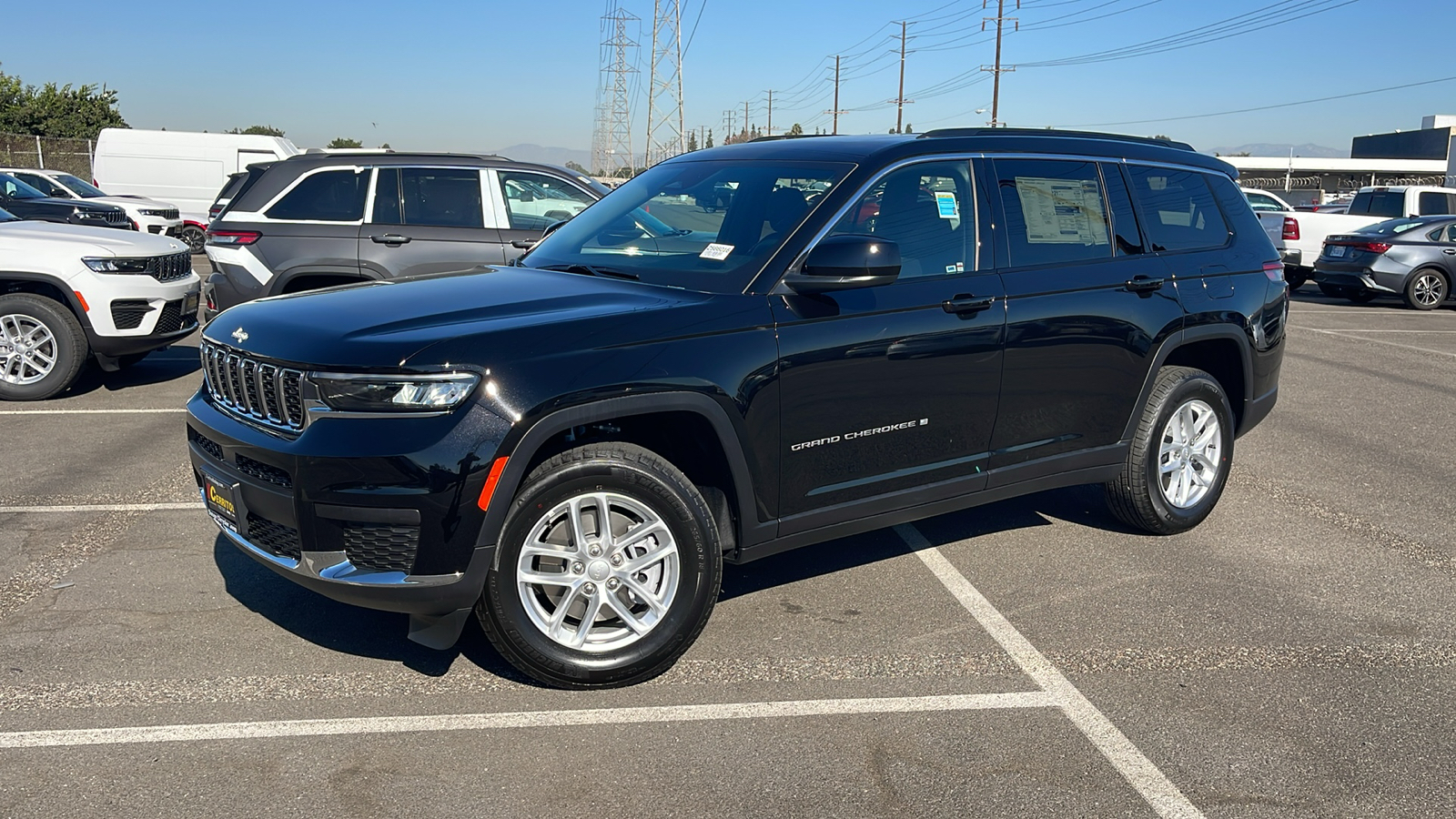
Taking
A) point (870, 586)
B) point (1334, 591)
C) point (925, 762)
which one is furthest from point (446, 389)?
point (1334, 591)

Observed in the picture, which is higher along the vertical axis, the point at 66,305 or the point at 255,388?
the point at 255,388

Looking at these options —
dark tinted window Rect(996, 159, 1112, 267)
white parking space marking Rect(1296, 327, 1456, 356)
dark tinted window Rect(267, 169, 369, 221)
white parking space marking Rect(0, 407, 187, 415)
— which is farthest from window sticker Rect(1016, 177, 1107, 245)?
white parking space marking Rect(1296, 327, 1456, 356)

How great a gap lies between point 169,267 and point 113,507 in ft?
12.7

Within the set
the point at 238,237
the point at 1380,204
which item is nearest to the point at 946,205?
the point at 238,237

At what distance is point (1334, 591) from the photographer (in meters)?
4.97

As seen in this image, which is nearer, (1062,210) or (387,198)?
(1062,210)

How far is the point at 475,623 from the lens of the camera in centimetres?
451

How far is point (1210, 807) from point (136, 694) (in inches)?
134

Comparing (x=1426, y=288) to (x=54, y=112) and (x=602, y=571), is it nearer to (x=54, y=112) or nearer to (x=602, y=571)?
(x=602, y=571)

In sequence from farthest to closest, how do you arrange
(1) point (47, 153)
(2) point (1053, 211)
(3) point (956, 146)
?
(1) point (47, 153) < (2) point (1053, 211) < (3) point (956, 146)

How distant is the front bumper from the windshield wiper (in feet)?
3.89

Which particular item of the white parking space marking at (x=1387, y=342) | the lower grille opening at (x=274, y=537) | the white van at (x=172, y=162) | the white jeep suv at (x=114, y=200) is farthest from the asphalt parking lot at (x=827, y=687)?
the white van at (x=172, y=162)

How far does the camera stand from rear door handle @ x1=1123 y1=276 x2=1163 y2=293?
5.17 m

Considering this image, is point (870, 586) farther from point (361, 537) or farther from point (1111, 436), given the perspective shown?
point (361, 537)
